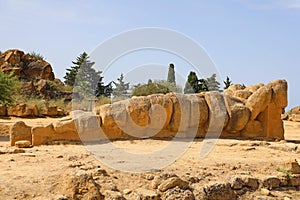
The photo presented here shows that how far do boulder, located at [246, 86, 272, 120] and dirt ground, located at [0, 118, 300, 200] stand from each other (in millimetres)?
1743

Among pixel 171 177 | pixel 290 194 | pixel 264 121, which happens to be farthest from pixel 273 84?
pixel 171 177

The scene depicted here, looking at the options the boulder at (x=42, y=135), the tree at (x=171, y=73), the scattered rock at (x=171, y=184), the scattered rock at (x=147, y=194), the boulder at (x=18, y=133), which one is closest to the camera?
the scattered rock at (x=147, y=194)

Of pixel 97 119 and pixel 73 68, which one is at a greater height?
pixel 73 68

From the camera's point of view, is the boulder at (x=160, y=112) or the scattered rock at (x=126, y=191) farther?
the boulder at (x=160, y=112)

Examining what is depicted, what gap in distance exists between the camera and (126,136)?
31.4 ft

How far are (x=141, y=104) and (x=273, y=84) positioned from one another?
12.7ft

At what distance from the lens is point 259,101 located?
10.4 m

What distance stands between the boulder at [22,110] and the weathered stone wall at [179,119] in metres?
9.17

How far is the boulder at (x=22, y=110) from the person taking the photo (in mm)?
17906

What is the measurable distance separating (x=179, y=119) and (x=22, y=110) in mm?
10583

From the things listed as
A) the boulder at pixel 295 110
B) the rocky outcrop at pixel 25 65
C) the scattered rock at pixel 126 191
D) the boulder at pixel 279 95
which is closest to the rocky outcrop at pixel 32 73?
the rocky outcrop at pixel 25 65

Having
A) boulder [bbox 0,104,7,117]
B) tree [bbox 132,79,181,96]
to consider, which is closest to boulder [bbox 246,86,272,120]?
tree [bbox 132,79,181,96]

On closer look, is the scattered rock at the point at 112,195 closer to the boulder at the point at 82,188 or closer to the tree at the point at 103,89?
the boulder at the point at 82,188

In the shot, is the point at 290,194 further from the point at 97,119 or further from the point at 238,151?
the point at 97,119
